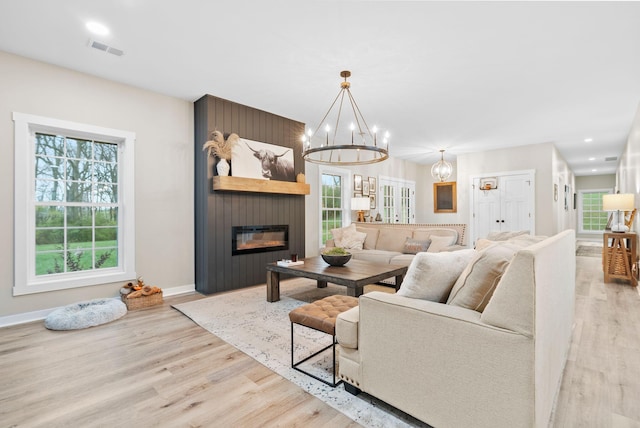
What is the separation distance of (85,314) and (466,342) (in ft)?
11.4

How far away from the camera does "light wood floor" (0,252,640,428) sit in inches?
67.1

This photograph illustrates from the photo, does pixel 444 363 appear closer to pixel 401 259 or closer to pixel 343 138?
pixel 401 259

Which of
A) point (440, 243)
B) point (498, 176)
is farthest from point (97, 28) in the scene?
point (498, 176)

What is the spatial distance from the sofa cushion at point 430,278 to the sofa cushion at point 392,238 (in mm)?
3471


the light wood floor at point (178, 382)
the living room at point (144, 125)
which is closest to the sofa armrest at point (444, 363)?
A: the light wood floor at point (178, 382)

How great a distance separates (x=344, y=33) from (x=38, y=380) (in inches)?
140

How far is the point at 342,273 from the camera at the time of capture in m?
3.24

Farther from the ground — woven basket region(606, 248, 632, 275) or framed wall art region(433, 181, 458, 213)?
framed wall art region(433, 181, 458, 213)

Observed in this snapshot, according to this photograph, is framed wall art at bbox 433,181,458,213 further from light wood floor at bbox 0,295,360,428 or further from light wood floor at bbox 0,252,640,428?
light wood floor at bbox 0,295,360,428

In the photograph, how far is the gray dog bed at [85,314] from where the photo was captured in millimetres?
2998

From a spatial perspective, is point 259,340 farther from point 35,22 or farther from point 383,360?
point 35,22

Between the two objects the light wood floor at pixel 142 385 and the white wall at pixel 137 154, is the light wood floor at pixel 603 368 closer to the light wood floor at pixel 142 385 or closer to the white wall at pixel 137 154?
the light wood floor at pixel 142 385

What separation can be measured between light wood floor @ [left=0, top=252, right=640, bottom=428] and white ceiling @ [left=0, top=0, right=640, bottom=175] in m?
2.72

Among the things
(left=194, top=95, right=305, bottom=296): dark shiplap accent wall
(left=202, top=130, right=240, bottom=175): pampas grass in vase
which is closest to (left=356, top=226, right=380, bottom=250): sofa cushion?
(left=194, top=95, right=305, bottom=296): dark shiplap accent wall
